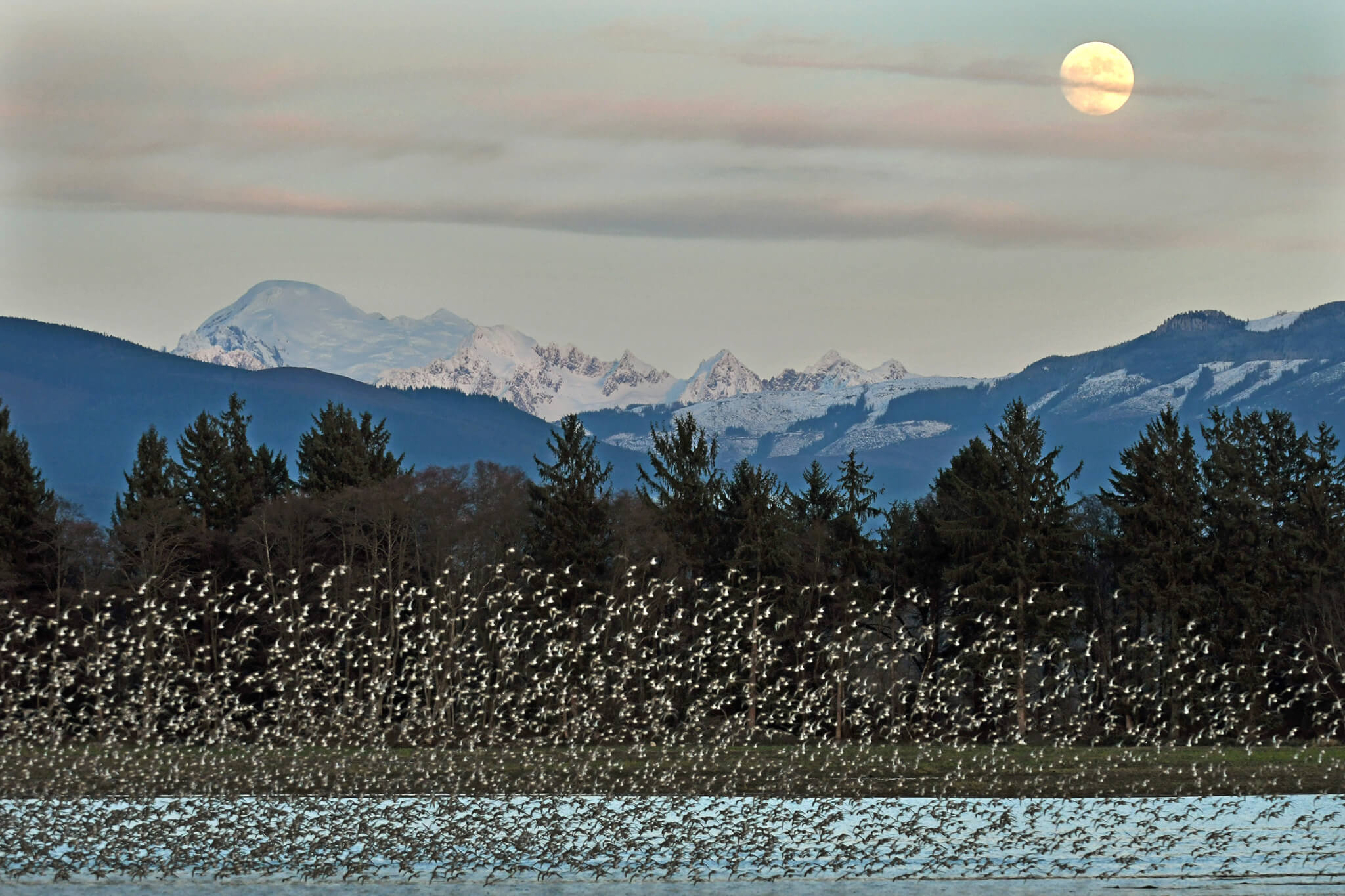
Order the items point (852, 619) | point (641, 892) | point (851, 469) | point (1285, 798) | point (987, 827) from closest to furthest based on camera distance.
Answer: point (641, 892)
point (987, 827)
point (1285, 798)
point (852, 619)
point (851, 469)

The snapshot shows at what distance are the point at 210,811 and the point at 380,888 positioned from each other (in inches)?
358

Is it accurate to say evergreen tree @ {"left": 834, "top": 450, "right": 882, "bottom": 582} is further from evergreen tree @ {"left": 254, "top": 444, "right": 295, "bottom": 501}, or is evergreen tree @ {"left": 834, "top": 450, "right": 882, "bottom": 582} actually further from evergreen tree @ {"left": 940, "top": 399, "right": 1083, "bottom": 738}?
evergreen tree @ {"left": 254, "top": 444, "right": 295, "bottom": 501}

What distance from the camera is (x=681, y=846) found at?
32.1 meters

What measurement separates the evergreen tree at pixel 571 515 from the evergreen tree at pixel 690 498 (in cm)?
297

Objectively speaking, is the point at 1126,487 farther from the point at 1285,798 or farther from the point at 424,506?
the point at 1285,798

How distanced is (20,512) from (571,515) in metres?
26.1

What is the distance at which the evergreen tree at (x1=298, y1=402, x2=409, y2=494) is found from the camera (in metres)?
82.2

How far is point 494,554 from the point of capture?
78.1m

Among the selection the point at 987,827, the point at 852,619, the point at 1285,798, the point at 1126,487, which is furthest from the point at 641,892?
the point at 1126,487

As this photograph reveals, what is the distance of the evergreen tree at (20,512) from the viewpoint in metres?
74.7

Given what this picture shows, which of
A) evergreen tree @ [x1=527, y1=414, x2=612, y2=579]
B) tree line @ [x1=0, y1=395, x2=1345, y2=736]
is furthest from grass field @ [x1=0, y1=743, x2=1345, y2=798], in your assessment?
evergreen tree @ [x1=527, y1=414, x2=612, y2=579]

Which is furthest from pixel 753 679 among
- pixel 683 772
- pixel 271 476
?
pixel 271 476

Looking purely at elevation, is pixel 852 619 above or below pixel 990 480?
below

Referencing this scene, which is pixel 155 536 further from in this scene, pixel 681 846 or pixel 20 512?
pixel 681 846
